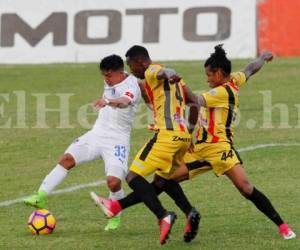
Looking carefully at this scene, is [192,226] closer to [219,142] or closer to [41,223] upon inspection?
[219,142]

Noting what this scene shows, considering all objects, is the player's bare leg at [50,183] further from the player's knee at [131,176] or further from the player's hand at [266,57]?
the player's hand at [266,57]

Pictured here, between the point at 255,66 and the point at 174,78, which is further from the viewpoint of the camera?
the point at 255,66

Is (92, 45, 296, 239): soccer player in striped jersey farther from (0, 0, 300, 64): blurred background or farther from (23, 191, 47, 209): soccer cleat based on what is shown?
(0, 0, 300, 64): blurred background

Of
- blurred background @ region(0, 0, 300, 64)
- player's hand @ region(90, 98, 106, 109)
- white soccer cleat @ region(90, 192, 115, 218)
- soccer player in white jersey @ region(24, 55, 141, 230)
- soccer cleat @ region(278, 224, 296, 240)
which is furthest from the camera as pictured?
blurred background @ region(0, 0, 300, 64)

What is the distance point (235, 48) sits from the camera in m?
26.7

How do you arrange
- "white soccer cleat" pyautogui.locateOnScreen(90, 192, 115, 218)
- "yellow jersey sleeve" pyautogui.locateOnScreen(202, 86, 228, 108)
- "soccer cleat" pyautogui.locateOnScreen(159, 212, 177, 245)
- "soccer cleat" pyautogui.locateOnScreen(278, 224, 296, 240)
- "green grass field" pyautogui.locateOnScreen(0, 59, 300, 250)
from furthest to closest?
"white soccer cleat" pyautogui.locateOnScreen(90, 192, 115, 218) < "green grass field" pyautogui.locateOnScreen(0, 59, 300, 250) < "yellow jersey sleeve" pyautogui.locateOnScreen(202, 86, 228, 108) < "soccer cleat" pyautogui.locateOnScreen(278, 224, 296, 240) < "soccer cleat" pyautogui.locateOnScreen(159, 212, 177, 245)

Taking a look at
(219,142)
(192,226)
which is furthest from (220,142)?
(192,226)

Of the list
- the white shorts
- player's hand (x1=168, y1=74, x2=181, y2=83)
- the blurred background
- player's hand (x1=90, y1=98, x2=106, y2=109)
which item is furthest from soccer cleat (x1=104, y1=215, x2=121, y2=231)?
the blurred background

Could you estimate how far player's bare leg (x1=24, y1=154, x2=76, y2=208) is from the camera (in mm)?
10916

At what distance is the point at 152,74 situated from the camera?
398 inches

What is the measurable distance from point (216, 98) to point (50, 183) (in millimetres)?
2194

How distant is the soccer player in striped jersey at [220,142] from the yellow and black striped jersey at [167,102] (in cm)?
25

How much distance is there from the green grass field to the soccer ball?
0.10 metres

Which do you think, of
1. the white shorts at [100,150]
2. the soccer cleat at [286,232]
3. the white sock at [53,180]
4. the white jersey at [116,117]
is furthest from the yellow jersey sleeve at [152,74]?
the soccer cleat at [286,232]
